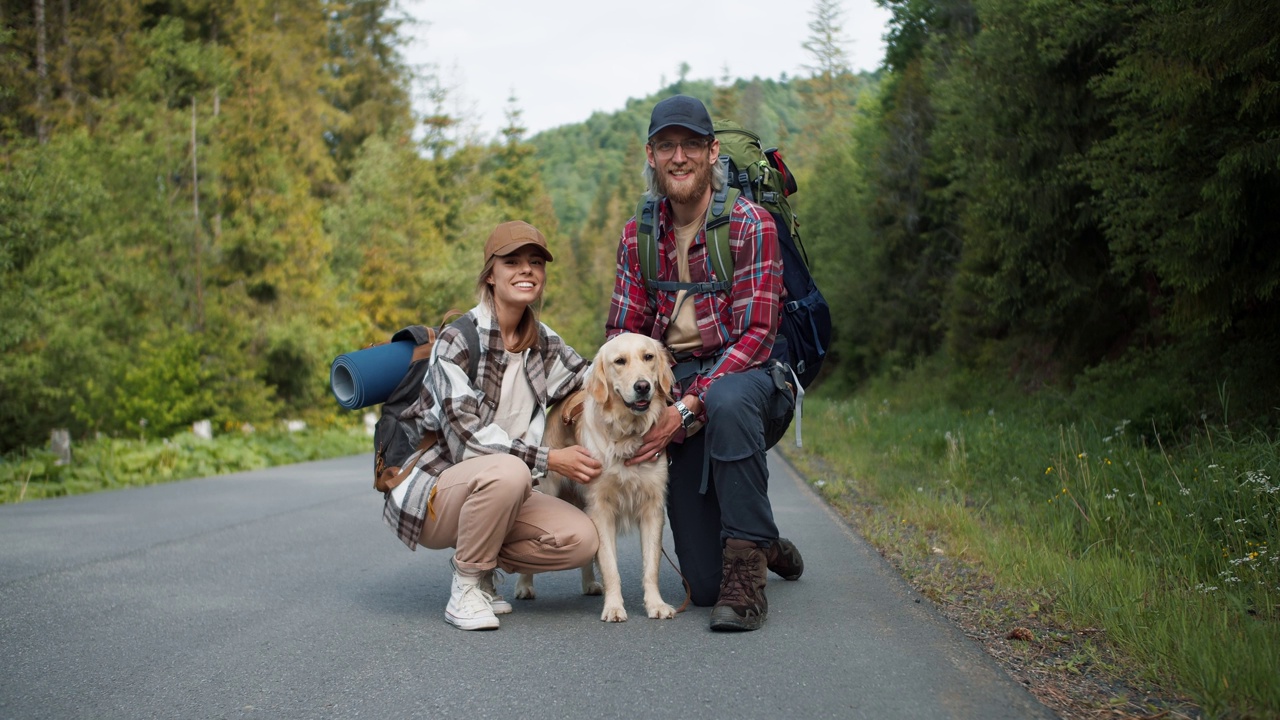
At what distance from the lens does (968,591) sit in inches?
207

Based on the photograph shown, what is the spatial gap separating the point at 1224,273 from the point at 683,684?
645 centimetres

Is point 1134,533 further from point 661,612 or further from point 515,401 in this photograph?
point 515,401

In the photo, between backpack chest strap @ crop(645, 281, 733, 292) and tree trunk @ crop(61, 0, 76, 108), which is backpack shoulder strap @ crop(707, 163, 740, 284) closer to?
backpack chest strap @ crop(645, 281, 733, 292)

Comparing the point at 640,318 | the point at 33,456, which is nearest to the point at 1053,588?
the point at 640,318

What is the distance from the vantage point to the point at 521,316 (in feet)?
17.1

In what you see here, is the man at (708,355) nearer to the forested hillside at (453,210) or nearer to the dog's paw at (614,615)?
the dog's paw at (614,615)

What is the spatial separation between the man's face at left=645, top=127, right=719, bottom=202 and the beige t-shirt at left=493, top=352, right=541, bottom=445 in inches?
45.7

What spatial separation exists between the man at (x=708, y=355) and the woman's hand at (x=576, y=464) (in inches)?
9.9

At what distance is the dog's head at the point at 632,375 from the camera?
486 centimetres

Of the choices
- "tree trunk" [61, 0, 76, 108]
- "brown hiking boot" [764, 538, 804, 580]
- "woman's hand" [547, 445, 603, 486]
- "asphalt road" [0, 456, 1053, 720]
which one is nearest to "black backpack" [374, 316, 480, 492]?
"woman's hand" [547, 445, 603, 486]

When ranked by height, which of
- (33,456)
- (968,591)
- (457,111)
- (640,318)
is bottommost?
(33,456)

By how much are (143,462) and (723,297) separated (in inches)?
441

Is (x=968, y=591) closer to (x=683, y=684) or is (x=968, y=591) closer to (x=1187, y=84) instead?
(x=683, y=684)

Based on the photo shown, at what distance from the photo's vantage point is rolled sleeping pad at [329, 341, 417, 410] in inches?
192
